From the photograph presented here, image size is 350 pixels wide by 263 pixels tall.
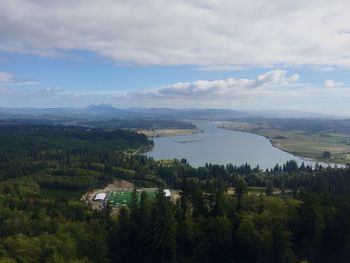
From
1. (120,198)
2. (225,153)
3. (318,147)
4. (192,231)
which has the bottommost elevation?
(120,198)

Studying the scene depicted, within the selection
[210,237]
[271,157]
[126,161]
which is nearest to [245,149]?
[271,157]

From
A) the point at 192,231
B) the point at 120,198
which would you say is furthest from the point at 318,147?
the point at 192,231

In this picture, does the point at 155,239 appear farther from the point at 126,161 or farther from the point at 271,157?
the point at 271,157

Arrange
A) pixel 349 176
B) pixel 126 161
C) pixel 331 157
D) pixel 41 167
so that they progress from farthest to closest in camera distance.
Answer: pixel 331 157
pixel 126 161
pixel 41 167
pixel 349 176

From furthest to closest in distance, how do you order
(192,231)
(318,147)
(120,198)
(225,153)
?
1. (318,147)
2. (225,153)
3. (120,198)
4. (192,231)

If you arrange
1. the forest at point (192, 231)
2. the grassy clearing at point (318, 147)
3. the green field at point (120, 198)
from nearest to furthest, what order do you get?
1. the forest at point (192, 231)
2. the green field at point (120, 198)
3. the grassy clearing at point (318, 147)

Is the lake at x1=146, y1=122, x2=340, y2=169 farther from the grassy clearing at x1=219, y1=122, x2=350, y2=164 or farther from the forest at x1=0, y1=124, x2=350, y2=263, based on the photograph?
the forest at x1=0, y1=124, x2=350, y2=263

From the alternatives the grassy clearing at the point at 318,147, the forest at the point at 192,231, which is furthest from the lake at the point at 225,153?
the forest at the point at 192,231

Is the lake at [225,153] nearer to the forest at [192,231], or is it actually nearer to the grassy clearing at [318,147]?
the grassy clearing at [318,147]

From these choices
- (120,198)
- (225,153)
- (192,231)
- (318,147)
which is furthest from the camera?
(318,147)

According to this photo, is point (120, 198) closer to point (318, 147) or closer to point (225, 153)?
point (225, 153)

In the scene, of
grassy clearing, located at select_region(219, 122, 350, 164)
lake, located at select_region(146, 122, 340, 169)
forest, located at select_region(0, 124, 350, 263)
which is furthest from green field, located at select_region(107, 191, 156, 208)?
grassy clearing, located at select_region(219, 122, 350, 164)
